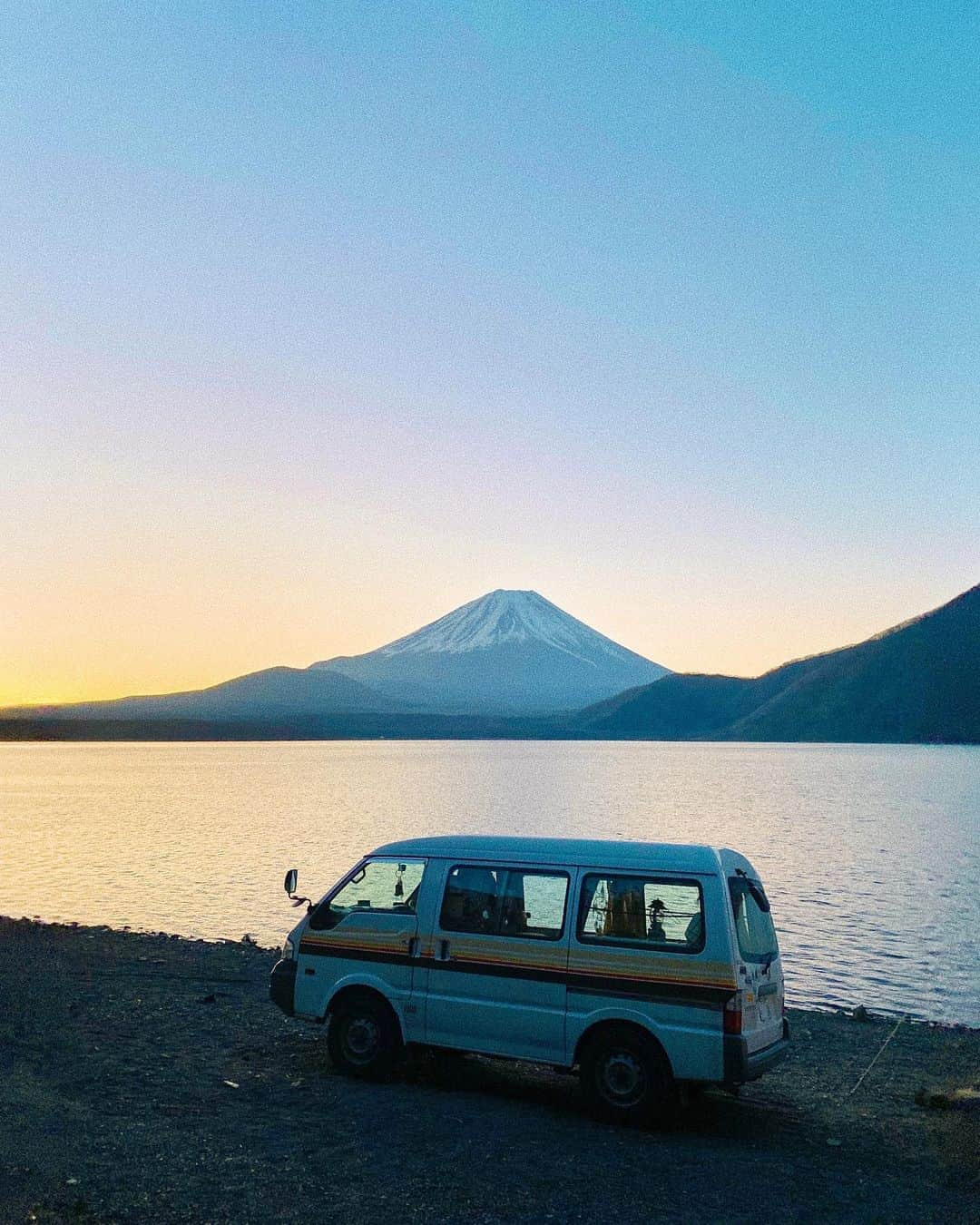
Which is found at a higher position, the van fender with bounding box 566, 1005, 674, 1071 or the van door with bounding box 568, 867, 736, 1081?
the van door with bounding box 568, 867, 736, 1081

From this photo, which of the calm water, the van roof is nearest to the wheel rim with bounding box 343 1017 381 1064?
the van roof

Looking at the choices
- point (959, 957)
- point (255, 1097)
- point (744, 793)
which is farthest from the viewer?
point (744, 793)

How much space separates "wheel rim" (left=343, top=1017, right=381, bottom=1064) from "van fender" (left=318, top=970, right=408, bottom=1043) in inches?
11.3

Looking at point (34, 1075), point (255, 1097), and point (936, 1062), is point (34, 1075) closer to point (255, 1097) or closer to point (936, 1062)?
point (255, 1097)

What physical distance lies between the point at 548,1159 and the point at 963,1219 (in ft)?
10.7

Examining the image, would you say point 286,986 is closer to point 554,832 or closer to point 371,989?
point 371,989

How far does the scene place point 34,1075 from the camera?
11.9 meters

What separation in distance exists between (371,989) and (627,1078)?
115 inches

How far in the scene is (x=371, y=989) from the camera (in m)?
12.1

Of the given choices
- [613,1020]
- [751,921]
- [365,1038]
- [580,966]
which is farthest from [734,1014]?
[365,1038]

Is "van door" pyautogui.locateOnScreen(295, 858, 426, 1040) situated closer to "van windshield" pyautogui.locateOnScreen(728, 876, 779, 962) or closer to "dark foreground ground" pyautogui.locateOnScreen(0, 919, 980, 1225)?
"dark foreground ground" pyautogui.locateOnScreen(0, 919, 980, 1225)

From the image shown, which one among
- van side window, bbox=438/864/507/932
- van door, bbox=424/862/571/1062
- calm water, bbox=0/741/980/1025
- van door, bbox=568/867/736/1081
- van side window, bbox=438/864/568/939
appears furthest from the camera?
calm water, bbox=0/741/980/1025

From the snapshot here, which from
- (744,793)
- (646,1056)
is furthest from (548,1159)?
(744,793)

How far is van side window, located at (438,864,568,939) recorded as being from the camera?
1116 centimetres
